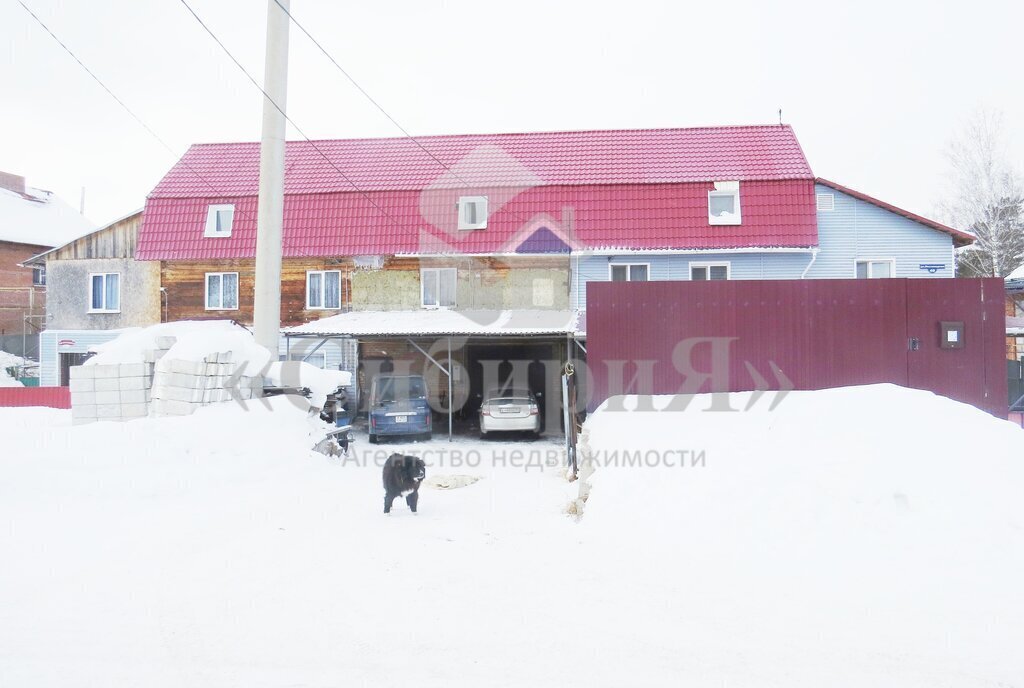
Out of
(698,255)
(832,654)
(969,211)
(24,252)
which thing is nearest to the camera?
(832,654)

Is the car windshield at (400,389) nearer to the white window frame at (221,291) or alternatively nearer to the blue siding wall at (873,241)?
the white window frame at (221,291)

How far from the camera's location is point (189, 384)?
1057 centimetres

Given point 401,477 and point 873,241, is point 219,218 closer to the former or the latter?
point 401,477

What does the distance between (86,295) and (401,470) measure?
18.0 meters

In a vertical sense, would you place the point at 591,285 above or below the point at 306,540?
above

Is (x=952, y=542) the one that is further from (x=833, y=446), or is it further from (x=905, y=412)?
(x=905, y=412)

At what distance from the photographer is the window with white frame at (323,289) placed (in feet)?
65.9

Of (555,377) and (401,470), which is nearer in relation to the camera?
(401,470)

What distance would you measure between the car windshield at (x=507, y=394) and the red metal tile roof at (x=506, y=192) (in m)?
4.95

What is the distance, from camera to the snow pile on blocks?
10.6 meters

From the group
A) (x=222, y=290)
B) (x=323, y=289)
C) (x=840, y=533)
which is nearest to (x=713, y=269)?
(x=323, y=289)

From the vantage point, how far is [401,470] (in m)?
7.69

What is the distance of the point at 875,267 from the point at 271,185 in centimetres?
1542

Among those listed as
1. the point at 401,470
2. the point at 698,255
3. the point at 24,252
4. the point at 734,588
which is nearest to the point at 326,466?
the point at 401,470
